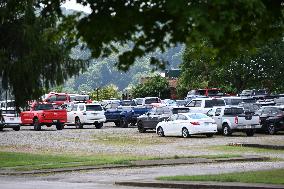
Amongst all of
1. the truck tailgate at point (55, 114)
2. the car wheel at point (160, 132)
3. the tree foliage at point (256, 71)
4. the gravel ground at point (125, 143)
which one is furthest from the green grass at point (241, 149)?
the tree foliage at point (256, 71)

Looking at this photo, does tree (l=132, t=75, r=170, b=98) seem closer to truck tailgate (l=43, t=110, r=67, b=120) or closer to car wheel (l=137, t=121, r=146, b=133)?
truck tailgate (l=43, t=110, r=67, b=120)

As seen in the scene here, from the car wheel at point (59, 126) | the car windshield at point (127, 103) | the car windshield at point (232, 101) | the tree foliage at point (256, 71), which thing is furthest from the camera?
the tree foliage at point (256, 71)

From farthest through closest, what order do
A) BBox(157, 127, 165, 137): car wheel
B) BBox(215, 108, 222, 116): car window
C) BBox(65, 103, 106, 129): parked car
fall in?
BBox(65, 103, 106, 129): parked car → BBox(157, 127, 165, 137): car wheel → BBox(215, 108, 222, 116): car window

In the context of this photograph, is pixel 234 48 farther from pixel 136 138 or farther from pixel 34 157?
pixel 136 138

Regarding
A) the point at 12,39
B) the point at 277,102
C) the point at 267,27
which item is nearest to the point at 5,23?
the point at 12,39

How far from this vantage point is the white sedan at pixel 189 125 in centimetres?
4372

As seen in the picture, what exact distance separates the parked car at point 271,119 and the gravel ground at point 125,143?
60 centimetres

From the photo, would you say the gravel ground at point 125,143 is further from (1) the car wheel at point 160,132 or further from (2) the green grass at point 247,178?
(2) the green grass at point 247,178

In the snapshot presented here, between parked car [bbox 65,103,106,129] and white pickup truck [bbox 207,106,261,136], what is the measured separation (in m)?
13.0

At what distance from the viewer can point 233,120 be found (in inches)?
1762

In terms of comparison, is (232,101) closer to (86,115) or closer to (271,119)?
(271,119)

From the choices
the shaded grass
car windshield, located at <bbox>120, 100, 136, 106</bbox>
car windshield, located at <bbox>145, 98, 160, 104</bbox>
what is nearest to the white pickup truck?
the shaded grass

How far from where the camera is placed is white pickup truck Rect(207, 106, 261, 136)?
44438 millimetres

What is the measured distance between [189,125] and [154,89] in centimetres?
5431
